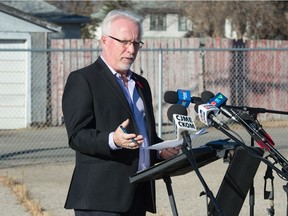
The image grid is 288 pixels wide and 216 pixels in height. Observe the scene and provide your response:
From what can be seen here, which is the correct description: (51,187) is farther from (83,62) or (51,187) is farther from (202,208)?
(83,62)

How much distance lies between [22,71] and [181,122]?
47.0 ft

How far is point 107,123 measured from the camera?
13.9ft

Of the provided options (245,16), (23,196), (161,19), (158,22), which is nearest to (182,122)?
(23,196)

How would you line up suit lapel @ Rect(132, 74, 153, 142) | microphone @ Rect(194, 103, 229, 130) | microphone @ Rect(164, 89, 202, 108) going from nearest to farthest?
microphone @ Rect(194, 103, 229, 130)
microphone @ Rect(164, 89, 202, 108)
suit lapel @ Rect(132, 74, 153, 142)

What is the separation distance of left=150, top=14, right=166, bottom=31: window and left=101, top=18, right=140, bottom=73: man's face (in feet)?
137

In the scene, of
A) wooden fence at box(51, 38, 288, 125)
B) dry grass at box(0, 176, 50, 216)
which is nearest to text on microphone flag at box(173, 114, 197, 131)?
dry grass at box(0, 176, 50, 216)

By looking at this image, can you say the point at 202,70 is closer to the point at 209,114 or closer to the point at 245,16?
the point at 245,16

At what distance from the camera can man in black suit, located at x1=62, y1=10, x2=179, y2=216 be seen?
4.18m

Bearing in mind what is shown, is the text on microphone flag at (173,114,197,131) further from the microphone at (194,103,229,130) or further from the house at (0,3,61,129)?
the house at (0,3,61,129)

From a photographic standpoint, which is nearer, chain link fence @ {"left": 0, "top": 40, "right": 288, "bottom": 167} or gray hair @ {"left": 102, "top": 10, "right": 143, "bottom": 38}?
gray hair @ {"left": 102, "top": 10, "right": 143, "bottom": 38}

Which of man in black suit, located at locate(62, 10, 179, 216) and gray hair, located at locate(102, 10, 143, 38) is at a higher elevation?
gray hair, located at locate(102, 10, 143, 38)

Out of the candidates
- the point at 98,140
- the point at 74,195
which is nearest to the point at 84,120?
the point at 98,140

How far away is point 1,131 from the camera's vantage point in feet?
56.1

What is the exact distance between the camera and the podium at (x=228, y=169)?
3932 millimetres
